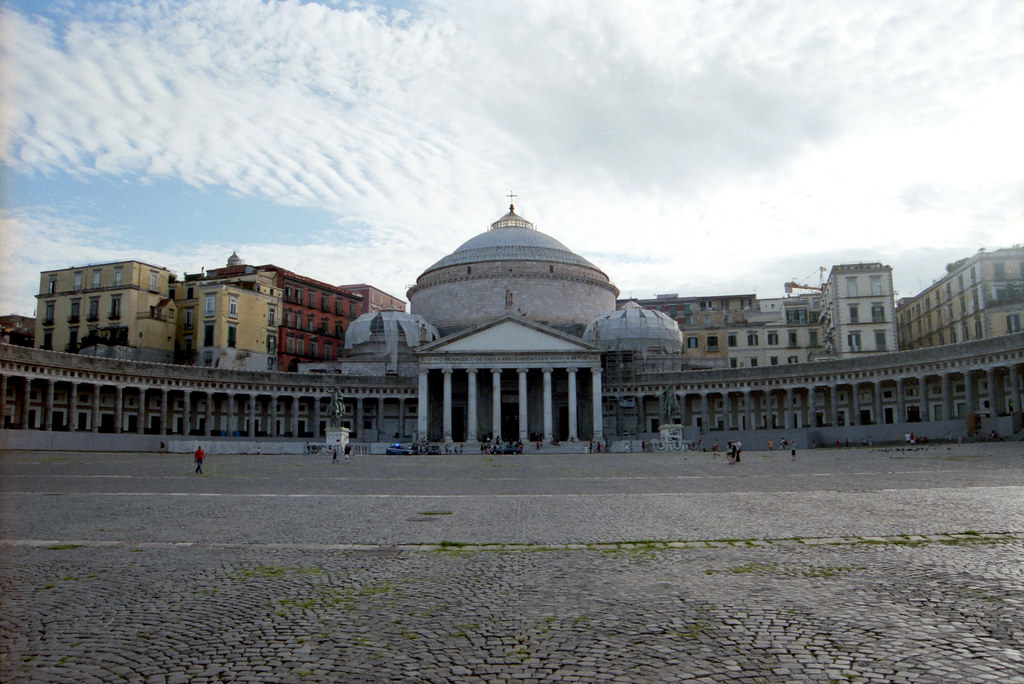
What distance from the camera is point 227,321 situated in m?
70.4

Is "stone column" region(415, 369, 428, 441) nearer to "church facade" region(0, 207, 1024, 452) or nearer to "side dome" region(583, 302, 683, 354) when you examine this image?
"church facade" region(0, 207, 1024, 452)

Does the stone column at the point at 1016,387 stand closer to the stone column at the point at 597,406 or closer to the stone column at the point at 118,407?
the stone column at the point at 597,406

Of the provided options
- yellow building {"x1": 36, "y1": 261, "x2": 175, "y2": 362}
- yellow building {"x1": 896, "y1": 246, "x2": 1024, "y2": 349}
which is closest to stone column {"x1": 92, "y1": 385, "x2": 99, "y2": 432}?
yellow building {"x1": 36, "y1": 261, "x2": 175, "y2": 362}

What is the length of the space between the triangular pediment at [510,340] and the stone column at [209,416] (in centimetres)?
1797

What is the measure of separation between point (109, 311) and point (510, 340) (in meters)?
33.7

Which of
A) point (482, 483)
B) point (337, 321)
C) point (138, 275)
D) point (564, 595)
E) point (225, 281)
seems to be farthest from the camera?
point (337, 321)

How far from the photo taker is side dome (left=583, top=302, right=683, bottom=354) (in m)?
79.2

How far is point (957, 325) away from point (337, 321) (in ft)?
197

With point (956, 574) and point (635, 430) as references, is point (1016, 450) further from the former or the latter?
point (635, 430)

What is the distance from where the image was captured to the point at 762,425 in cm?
7331

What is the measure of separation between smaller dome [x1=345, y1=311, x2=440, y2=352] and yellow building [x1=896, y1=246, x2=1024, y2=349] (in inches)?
1882

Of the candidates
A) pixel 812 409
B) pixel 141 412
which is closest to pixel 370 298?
pixel 141 412

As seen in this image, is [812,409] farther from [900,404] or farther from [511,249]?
[511,249]

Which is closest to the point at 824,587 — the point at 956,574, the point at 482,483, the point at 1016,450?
the point at 956,574
